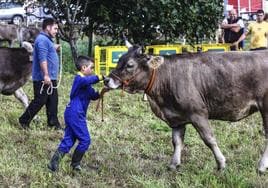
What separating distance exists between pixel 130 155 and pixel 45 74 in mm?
2031

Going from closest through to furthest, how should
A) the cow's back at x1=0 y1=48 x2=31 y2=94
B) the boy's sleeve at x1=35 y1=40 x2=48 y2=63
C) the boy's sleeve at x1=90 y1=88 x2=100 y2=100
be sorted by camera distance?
the boy's sleeve at x1=90 y1=88 x2=100 y2=100
the boy's sleeve at x1=35 y1=40 x2=48 y2=63
the cow's back at x1=0 y1=48 x2=31 y2=94

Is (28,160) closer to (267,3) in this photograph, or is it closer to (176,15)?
(176,15)

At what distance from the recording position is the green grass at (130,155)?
255 inches

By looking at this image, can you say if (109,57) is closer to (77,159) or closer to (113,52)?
(113,52)

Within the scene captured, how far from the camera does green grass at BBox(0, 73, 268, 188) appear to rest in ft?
21.2

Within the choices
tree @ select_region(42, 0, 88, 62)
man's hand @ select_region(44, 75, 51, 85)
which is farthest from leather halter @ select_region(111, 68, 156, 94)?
tree @ select_region(42, 0, 88, 62)

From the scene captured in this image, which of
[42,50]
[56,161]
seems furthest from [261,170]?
[42,50]

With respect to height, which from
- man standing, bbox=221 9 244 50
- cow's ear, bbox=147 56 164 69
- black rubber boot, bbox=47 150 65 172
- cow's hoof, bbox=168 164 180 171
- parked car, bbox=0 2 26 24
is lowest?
cow's hoof, bbox=168 164 180 171

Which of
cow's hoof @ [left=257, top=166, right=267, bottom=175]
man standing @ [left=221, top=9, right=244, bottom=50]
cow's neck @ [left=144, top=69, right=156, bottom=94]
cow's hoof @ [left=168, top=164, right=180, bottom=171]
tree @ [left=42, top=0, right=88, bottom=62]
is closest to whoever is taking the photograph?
cow's hoof @ [left=257, top=166, right=267, bottom=175]

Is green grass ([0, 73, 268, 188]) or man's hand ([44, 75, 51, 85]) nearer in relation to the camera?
green grass ([0, 73, 268, 188])

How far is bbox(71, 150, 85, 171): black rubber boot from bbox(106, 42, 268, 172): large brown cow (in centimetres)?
90

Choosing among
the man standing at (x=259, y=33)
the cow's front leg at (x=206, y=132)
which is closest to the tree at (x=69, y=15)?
the man standing at (x=259, y=33)

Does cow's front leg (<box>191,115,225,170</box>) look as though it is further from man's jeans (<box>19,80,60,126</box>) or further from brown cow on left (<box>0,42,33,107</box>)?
brown cow on left (<box>0,42,33,107</box>)

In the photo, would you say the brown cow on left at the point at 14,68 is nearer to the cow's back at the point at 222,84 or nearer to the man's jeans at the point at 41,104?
the man's jeans at the point at 41,104
